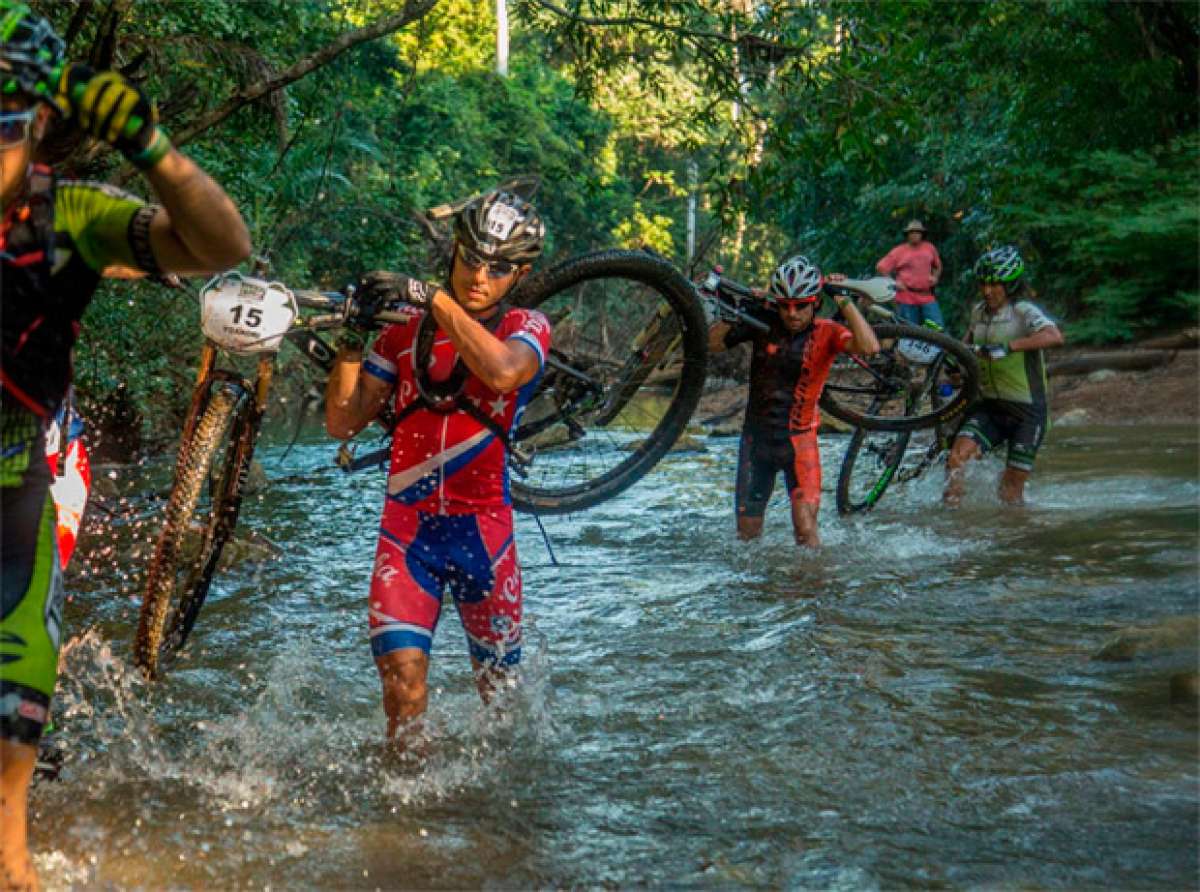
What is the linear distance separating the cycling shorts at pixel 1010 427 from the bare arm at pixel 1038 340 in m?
0.48

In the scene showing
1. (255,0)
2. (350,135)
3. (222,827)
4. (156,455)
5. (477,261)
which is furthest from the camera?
(350,135)

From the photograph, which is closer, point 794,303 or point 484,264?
point 484,264

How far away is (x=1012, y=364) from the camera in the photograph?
11133 millimetres

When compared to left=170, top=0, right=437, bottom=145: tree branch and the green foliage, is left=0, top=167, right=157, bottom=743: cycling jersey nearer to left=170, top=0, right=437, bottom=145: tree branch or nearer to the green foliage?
the green foliage

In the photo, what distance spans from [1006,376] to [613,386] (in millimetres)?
4611

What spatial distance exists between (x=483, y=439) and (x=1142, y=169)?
1826cm

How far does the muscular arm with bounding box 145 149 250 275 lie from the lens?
3.14 meters

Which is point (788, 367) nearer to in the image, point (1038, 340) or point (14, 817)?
point (1038, 340)

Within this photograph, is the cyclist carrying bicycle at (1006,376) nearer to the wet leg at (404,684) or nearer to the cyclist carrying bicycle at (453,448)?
the cyclist carrying bicycle at (453,448)

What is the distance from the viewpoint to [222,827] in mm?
4418

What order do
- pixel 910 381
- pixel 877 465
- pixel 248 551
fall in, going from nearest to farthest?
pixel 248 551 < pixel 910 381 < pixel 877 465

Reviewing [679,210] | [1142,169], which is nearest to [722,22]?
[1142,169]

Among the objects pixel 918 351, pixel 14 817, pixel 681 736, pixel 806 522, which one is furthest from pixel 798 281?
pixel 14 817

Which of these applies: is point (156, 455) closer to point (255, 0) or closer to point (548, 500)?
point (255, 0)
